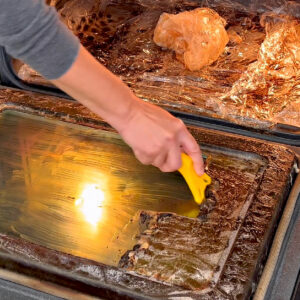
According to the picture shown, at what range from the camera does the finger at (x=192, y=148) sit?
3.66 feet

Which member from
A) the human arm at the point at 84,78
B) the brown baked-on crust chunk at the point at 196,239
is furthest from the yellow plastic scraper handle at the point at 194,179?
the human arm at the point at 84,78

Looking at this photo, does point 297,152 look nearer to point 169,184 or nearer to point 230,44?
point 169,184

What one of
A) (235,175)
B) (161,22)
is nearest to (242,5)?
(161,22)

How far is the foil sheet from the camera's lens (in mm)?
1711

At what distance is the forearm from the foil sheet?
689mm

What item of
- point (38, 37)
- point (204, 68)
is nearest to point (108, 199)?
point (38, 37)

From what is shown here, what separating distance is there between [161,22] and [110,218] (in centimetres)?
92

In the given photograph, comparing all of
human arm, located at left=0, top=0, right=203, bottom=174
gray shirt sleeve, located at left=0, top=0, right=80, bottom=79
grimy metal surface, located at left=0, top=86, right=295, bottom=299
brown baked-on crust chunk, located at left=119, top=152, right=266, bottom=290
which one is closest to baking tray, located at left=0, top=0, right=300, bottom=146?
grimy metal surface, located at left=0, top=86, right=295, bottom=299

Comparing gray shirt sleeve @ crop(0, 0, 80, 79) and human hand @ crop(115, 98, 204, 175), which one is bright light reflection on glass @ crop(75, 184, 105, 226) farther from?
gray shirt sleeve @ crop(0, 0, 80, 79)

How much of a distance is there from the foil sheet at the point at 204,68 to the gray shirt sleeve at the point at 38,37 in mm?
784

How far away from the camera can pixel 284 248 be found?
1194 mm

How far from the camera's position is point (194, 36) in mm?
1916

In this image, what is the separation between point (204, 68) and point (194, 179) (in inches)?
27.5

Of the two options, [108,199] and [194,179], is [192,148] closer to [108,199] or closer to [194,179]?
[194,179]
